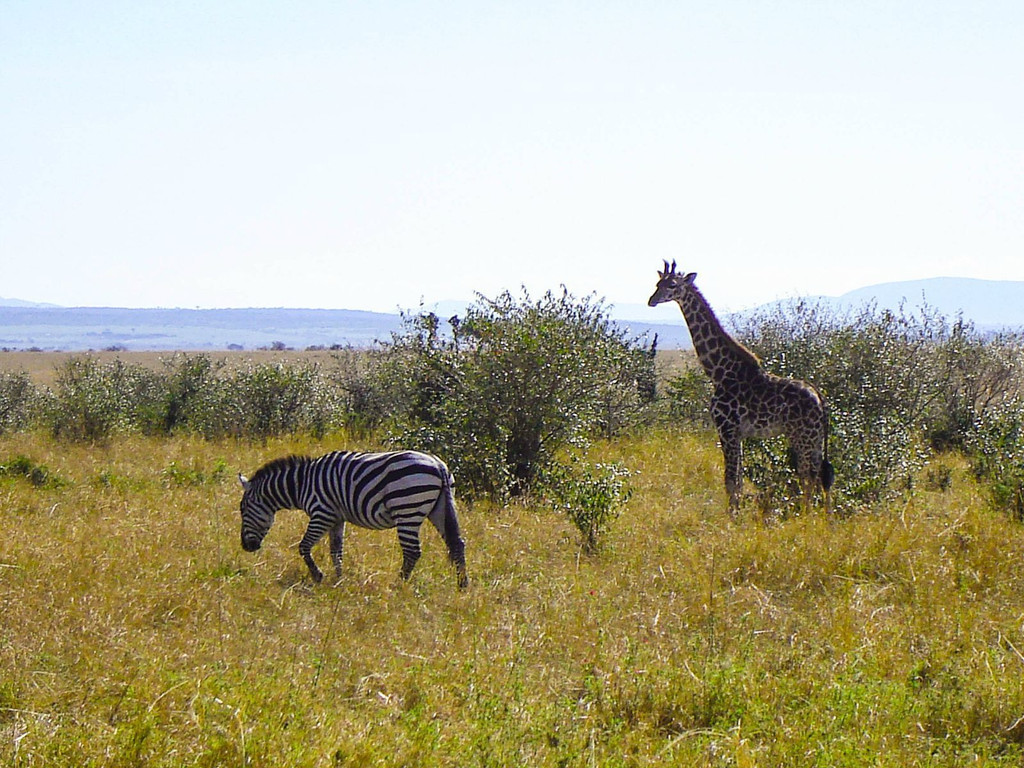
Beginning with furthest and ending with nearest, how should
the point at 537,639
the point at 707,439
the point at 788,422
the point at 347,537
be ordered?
the point at 707,439
the point at 788,422
the point at 347,537
the point at 537,639

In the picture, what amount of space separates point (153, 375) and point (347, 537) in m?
14.8

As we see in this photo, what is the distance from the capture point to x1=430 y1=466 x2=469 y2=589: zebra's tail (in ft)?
26.7

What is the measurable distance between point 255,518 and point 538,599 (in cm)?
299

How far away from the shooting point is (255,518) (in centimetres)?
902

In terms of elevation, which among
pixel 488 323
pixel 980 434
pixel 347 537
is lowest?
pixel 347 537

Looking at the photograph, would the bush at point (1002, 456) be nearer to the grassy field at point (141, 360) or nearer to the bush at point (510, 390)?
the bush at point (510, 390)

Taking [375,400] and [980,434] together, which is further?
[375,400]

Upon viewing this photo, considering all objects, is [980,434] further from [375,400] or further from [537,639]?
[375,400]

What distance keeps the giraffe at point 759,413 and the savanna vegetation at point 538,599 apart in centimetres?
37

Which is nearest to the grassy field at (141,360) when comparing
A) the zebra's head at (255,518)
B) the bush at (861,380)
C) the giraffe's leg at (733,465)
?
the bush at (861,380)

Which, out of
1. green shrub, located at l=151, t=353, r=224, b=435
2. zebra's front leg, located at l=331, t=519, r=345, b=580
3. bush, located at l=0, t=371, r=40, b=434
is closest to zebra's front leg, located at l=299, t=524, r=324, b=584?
zebra's front leg, located at l=331, t=519, r=345, b=580

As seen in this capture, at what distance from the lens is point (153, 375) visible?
2286cm

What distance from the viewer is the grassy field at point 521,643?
16.4ft

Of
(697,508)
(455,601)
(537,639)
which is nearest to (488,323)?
(697,508)
